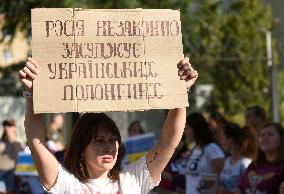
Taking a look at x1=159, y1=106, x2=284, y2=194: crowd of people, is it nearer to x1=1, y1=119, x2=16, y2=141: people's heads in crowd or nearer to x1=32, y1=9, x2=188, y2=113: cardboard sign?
x1=32, y1=9, x2=188, y2=113: cardboard sign

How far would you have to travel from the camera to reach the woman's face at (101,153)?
403 centimetres

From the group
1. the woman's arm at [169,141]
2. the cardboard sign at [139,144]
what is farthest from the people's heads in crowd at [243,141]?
the woman's arm at [169,141]

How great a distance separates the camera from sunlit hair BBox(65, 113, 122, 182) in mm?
4102

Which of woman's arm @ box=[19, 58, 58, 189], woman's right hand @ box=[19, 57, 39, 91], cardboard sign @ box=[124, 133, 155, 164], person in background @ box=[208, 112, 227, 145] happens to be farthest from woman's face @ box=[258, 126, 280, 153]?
cardboard sign @ box=[124, 133, 155, 164]

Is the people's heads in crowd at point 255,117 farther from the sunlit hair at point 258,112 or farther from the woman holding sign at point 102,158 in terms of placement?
the woman holding sign at point 102,158

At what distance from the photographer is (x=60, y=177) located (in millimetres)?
3959

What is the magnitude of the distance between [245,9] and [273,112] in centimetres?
1590

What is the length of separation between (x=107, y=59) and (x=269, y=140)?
264 cm

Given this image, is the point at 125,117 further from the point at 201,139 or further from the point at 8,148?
the point at 201,139

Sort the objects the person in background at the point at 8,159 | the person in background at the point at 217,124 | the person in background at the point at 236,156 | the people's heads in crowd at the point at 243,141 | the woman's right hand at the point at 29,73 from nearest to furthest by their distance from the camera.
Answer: the woman's right hand at the point at 29,73
the person in background at the point at 236,156
the people's heads in crowd at the point at 243,141
the person in background at the point at 217,124
the person in background at the point at 8,159

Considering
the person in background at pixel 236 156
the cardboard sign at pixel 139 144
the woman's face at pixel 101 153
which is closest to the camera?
the woman's face at pixel 101 153

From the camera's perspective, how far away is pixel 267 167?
20.4ft

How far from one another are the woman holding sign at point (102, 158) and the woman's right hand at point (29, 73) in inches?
7.4

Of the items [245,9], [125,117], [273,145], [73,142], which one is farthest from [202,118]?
[245,9]
